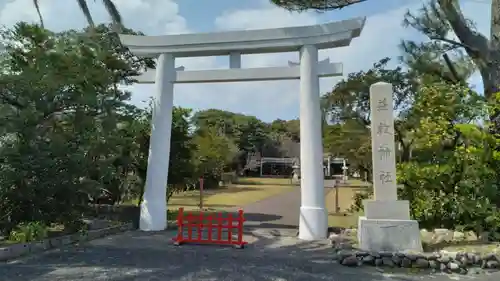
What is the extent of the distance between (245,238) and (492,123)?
22.7 ft

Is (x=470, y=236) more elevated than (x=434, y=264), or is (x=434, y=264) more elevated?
(x=470, y=236)

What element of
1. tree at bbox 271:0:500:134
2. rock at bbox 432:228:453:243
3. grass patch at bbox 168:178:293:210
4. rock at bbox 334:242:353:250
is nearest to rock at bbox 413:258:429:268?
rock at bbox 334:242:353:250

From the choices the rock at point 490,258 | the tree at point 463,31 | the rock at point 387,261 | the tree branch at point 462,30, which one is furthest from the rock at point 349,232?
the tree branch at point 462,30

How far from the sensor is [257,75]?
35.6 ft

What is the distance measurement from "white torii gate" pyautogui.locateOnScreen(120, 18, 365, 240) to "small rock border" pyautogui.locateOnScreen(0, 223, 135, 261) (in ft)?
3.65

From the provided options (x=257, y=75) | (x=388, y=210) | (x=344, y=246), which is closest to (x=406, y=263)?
(x=388, y=210)

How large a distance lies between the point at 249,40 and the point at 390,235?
5.97 m

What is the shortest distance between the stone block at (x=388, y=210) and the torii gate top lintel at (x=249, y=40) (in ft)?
13.9

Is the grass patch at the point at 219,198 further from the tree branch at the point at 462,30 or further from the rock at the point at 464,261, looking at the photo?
the rock at the point at 464,261

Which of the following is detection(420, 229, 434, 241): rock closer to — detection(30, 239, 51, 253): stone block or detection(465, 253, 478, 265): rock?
detection(465, 253, 478, 265): rock

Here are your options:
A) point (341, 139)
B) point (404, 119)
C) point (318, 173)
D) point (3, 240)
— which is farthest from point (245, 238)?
point (341, 139)

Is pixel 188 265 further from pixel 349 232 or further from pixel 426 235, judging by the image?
pixel 426 235

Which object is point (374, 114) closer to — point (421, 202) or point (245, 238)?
point (421, 202)

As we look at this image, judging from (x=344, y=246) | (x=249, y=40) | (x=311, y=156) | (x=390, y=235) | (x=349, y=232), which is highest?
(x=249, y=40)
